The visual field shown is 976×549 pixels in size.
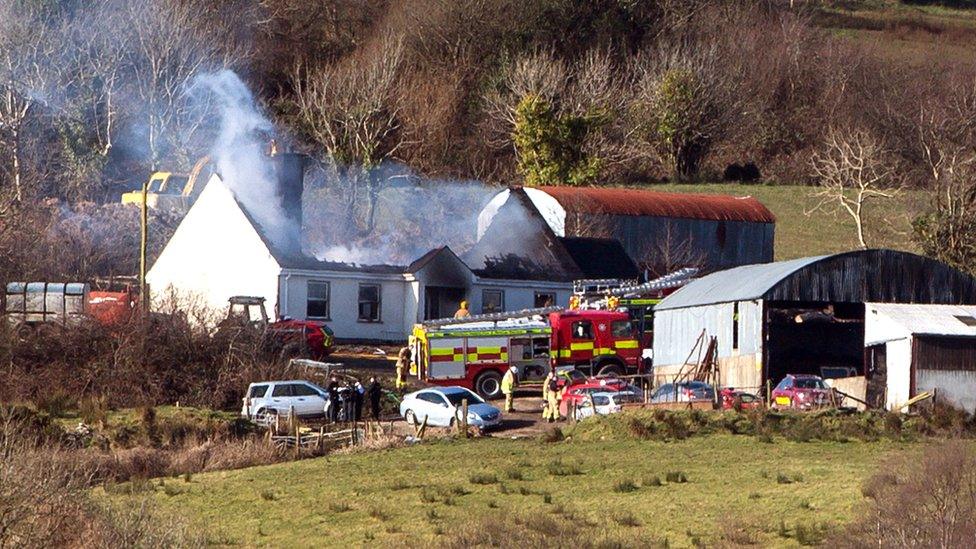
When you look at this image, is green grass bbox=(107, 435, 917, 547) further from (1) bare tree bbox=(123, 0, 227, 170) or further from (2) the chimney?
(1) bare tree bbox=(123, 0, 227, 170)

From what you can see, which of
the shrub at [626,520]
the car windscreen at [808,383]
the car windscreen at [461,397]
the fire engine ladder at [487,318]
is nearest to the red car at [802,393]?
the car windscreen at [808,383]

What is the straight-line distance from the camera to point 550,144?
83062 mm

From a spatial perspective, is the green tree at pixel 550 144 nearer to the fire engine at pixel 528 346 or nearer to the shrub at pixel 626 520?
the fire engine at pixel 528 346

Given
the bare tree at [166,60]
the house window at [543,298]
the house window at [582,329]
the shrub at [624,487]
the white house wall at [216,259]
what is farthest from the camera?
the bare tree at [166,60]

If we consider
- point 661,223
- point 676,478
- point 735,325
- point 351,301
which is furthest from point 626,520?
point 661,223

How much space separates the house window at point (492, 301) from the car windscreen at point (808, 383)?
18197mm

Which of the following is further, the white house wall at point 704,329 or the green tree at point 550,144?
the green tree at point 550,144

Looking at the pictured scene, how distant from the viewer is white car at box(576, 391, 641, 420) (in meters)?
39.3

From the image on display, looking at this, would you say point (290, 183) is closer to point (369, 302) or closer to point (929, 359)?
point (369, 302)

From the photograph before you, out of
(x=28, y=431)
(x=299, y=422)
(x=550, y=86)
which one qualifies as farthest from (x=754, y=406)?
(x=550, y=86)

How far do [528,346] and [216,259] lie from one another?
1438 cm

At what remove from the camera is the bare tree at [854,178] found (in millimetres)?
74250

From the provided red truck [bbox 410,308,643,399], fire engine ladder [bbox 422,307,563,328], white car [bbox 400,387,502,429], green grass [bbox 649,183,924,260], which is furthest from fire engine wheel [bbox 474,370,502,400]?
green grass [bbox 649,183,924,260]

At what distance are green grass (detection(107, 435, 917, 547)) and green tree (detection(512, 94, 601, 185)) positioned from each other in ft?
154
